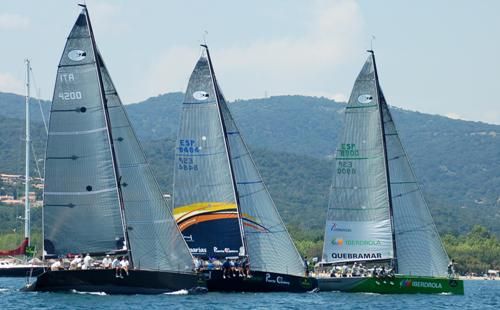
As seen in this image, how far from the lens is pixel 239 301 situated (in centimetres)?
5925

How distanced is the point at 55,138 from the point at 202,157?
10.4 m

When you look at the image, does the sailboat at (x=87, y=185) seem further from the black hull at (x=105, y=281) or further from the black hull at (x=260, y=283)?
the black hull at (x=260, y=283)

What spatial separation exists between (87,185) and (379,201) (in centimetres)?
1831

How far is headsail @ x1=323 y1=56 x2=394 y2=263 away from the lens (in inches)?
2739

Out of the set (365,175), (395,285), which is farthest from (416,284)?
(365,175)

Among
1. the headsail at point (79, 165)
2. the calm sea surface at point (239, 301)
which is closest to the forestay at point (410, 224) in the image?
the calm sea surface at point (239, 301)

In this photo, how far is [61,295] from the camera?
2201 inches

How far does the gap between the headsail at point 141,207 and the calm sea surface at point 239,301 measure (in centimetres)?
190

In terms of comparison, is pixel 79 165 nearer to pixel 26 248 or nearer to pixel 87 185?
pixel 87 185

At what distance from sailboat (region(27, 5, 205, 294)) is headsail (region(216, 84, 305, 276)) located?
8.26 meters

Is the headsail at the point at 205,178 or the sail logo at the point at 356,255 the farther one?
the sail logo at the point at 356,255

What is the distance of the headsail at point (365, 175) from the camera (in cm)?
6956

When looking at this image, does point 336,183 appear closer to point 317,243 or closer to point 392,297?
point 392,297

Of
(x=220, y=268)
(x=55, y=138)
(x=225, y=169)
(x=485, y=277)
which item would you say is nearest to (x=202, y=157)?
(x=225, y=169)
